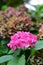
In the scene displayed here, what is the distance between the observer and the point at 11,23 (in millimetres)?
2143

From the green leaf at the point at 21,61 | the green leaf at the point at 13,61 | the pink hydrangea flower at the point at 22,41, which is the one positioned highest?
the pink hydrangea flower at the point at 22,41

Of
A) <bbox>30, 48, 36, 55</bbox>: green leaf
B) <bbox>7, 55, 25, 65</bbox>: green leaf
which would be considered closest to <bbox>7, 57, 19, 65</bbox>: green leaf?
<bbox>7, 55, 25, 65</bbox>: green leaf

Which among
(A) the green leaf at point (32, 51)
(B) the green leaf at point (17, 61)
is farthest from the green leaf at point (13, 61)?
(A) the green leaf at point (32, 51)

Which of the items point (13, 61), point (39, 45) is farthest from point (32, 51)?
point (13, 61)

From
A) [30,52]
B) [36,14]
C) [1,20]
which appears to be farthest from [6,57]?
[36,14]

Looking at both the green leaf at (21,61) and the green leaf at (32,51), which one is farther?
the green leaf at (32,51)

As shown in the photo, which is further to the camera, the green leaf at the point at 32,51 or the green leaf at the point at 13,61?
the green leaf at the point at 32,51

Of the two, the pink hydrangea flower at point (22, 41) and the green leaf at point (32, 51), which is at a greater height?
the pink hydrangea flower at point (22, 41)

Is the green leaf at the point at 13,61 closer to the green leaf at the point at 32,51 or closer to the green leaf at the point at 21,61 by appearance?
the green leaf at the point at 21,61

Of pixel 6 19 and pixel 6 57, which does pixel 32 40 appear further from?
pixel 6 19

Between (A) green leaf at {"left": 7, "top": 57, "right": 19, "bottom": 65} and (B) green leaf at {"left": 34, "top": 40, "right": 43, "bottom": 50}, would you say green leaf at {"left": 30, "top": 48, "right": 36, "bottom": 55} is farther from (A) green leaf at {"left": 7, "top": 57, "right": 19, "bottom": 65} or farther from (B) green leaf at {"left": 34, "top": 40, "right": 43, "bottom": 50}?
(A) green leaf at {"left": 7, "top": 57, "right": 19, "bottom": 65}

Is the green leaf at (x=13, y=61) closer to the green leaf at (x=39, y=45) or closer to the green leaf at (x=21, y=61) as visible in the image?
the green leaf at (x=21, y=61)

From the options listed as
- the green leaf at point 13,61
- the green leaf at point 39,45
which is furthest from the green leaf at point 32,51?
the green leaf at point 13,61

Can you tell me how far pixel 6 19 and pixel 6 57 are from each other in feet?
2.32
